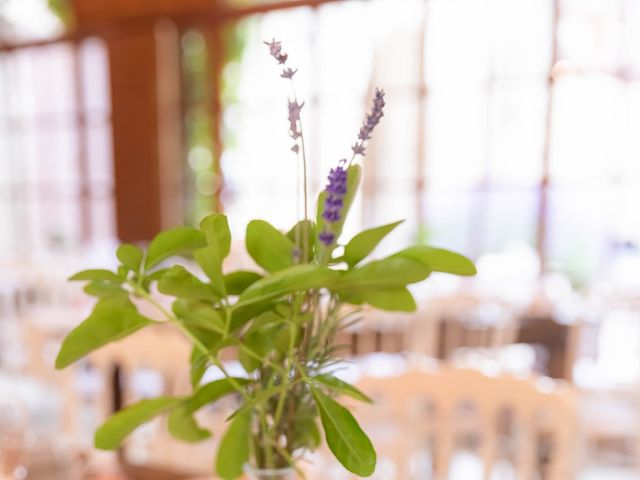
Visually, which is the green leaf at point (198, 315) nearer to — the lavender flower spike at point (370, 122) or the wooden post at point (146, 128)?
the lavender flower spike at point (370, 122)

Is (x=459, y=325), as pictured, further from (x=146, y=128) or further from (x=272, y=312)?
(x=146, y=128)

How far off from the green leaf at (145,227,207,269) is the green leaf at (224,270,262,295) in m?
0.05

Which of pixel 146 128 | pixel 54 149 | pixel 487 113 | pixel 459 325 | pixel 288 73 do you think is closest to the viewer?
pixel 288 73

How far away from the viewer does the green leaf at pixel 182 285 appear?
578 mm

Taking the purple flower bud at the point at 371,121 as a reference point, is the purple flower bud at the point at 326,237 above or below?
below

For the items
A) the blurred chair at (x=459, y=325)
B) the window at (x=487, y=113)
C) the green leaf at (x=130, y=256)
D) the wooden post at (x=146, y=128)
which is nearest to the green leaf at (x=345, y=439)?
the green leaf at (x=130, y=256)

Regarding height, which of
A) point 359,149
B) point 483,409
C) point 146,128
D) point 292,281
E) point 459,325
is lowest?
point 459,325

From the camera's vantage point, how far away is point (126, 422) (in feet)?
2.16

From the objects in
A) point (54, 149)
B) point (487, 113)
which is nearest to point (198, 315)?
point (487, 113)

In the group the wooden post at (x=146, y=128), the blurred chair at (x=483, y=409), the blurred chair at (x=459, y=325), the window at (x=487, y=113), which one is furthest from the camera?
the wooden post at (x=146, y=128)

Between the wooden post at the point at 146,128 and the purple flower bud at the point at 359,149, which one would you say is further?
the wooden post at the point at 146,128

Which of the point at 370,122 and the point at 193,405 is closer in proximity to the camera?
the point at 370,122

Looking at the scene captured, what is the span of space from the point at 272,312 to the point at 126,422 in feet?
0.69

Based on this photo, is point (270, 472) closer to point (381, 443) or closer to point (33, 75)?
point (381, 443)
